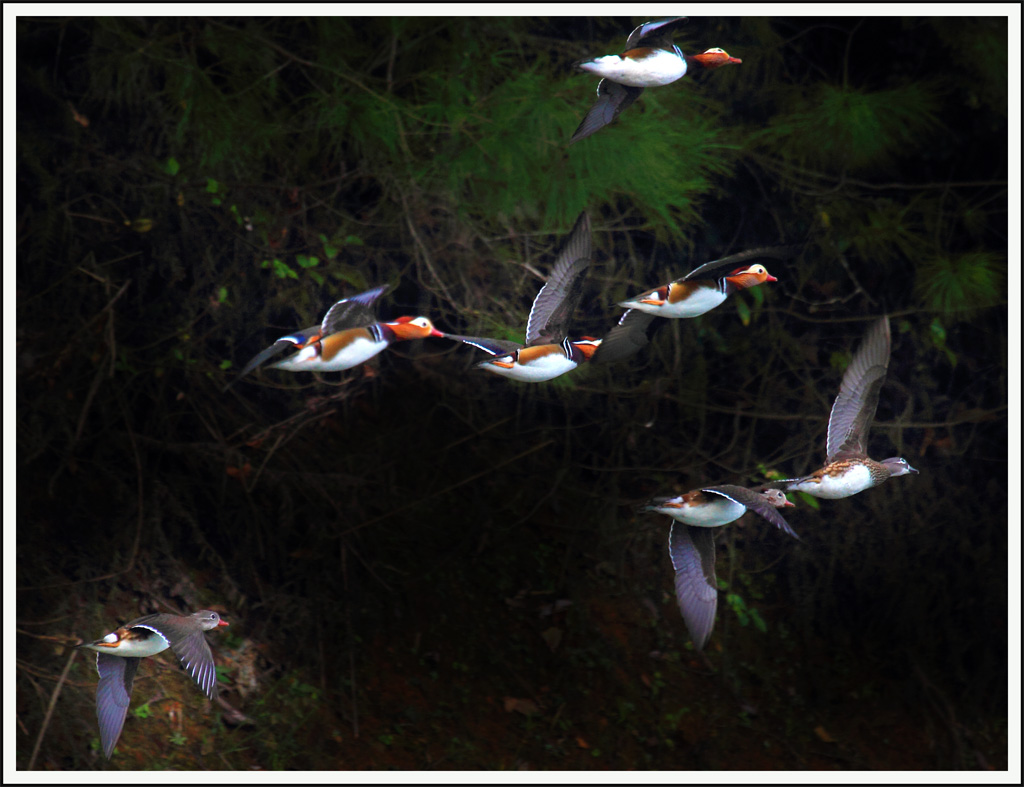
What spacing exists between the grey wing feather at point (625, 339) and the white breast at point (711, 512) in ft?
0.84

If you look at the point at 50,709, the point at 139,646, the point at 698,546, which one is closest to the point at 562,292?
the point at 698,546

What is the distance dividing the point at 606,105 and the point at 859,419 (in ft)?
2.10

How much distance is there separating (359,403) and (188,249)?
0.48 metres

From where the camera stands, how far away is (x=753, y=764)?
226 cm

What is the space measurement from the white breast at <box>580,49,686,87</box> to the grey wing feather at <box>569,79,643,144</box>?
1.4 inches

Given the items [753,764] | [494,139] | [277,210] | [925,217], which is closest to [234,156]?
[277,210]

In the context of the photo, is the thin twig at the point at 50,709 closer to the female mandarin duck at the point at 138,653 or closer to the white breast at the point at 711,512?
the female mandarin duck at the point at 138,653

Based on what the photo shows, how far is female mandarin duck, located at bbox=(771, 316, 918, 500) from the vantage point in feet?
4.71

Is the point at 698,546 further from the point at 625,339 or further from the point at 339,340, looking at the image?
the point at 339,340

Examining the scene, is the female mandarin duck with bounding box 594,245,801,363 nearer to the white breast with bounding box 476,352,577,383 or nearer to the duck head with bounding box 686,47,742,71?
the white breast with bounding box 476,352,577,383

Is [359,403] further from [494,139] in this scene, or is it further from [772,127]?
[772,127]

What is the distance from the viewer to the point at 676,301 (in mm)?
1382

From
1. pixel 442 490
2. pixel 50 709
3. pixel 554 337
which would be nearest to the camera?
pixel 554 337

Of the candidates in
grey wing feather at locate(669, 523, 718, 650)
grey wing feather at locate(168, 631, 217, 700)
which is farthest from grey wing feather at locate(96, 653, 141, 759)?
grey wing feather at locate(669, 523, 718, 650)
